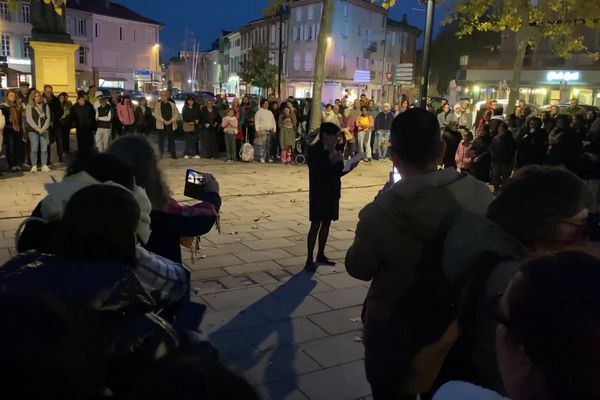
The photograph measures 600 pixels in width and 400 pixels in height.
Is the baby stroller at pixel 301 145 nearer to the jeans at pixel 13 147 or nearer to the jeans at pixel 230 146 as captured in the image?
the jeans at pixel 230 146

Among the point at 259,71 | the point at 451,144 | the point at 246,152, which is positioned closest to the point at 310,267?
the point at 451,144

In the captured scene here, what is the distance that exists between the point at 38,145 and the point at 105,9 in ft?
165

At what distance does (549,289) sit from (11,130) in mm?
12238

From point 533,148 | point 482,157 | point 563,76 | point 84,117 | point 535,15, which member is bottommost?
point 482,157

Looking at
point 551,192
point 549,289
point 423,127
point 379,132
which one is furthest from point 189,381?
point 379,132

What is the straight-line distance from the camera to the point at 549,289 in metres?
1.01

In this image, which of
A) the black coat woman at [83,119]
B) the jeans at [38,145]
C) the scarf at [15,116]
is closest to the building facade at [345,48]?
the black coat woman at [83,119]

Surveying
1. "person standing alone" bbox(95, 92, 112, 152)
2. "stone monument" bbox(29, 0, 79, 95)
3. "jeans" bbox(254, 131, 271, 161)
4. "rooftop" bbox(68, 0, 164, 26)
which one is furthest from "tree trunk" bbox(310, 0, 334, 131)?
"rooftop" bbox(68, 0, 164, 26)

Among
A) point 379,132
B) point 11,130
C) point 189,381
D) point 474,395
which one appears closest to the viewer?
point 189,381

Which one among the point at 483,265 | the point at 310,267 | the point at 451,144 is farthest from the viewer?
the point at 451,144

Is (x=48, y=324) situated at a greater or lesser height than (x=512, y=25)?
lesser

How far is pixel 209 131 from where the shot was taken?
1470cm

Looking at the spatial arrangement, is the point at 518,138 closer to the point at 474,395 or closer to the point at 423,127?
the point at 423,127

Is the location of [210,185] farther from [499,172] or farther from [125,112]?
[125,112]
